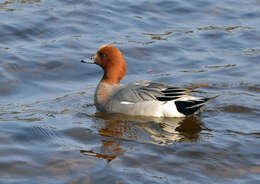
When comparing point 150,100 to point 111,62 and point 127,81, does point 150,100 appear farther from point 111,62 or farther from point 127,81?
point 127,81

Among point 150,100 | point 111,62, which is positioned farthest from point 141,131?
point 111,62

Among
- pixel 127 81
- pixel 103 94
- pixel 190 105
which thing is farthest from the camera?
pixel 127 81

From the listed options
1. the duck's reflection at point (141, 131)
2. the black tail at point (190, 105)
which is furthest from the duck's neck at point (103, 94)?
the black tail at point (190, 105)

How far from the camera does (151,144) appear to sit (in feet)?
20.9

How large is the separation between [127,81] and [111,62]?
3.57 feet

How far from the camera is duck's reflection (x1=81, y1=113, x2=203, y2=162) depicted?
630 centimetres

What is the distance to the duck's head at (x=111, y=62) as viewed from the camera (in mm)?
8133

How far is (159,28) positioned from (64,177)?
674 cm

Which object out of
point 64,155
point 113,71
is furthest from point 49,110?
point 64,155

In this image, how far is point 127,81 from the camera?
30.1ft

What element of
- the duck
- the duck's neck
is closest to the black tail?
the duck

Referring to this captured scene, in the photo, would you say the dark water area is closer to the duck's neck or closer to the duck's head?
the duck's neck

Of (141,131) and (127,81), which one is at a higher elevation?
(127,81)

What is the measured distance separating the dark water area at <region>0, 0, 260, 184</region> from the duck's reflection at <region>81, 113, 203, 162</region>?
0.01 m
